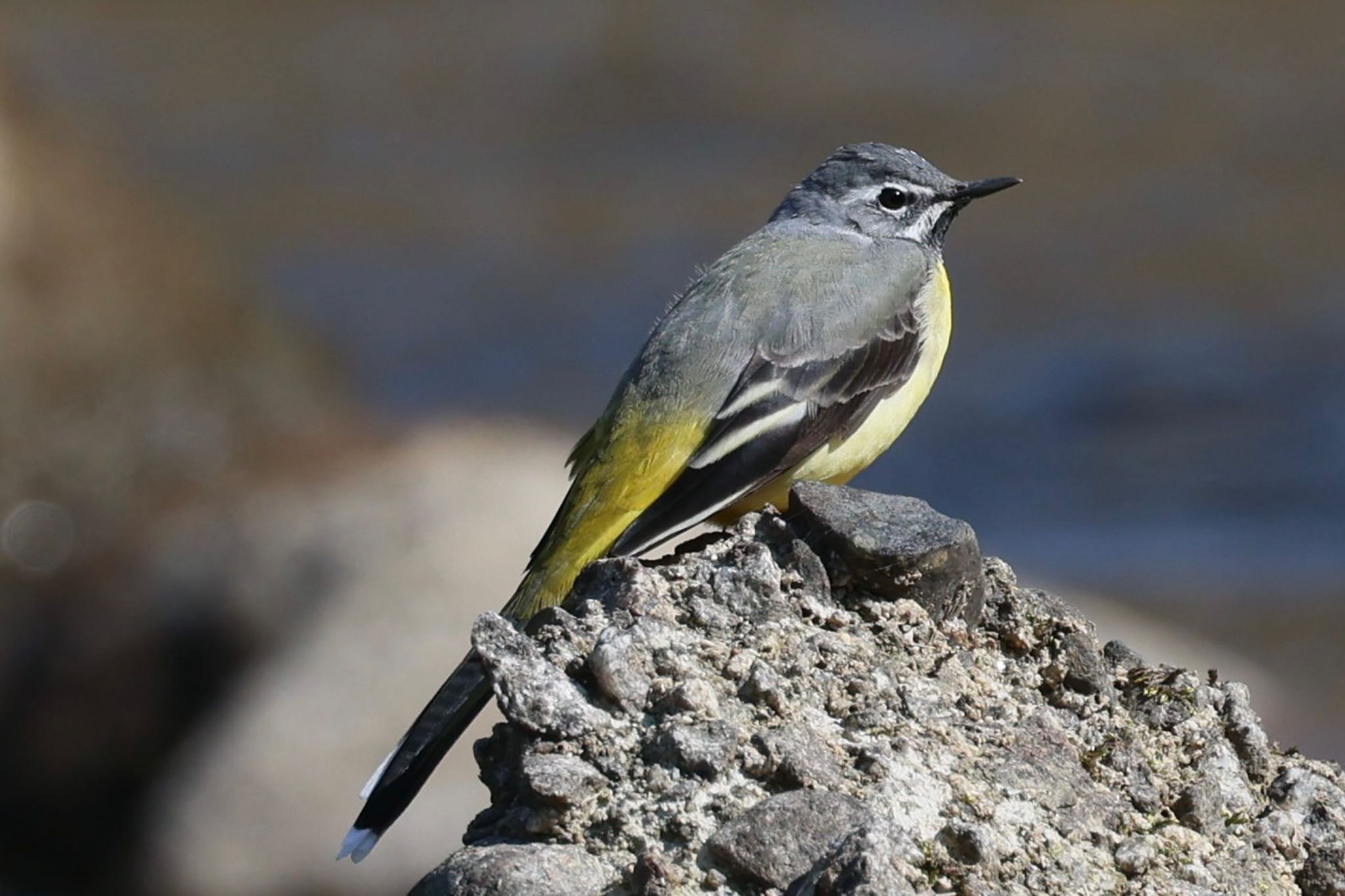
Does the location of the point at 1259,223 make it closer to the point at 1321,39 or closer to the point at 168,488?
the point at 1321,39

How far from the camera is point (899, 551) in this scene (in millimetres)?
5496

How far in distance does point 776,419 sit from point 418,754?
5.57 ft

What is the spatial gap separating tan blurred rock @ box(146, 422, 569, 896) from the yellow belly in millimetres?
3326

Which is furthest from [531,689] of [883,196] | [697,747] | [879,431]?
[883,196]

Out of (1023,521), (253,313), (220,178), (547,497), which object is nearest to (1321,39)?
(1023,521)

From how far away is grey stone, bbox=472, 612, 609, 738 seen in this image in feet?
16.0

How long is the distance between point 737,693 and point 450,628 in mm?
6261

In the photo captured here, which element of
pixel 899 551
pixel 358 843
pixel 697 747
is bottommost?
pixel 358 843

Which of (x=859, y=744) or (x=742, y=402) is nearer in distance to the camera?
(x=859, y=744)

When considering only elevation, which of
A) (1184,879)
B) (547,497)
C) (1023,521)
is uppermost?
(1023,521)

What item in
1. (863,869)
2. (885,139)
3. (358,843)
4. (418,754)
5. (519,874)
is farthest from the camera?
(885,139)

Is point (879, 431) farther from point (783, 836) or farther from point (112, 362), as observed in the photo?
point (112, 362)

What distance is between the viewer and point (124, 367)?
15812mm

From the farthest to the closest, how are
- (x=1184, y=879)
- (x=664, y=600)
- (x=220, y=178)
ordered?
(x=220, y=178)
(x=664, y=600)
(x=1184, y=879)
